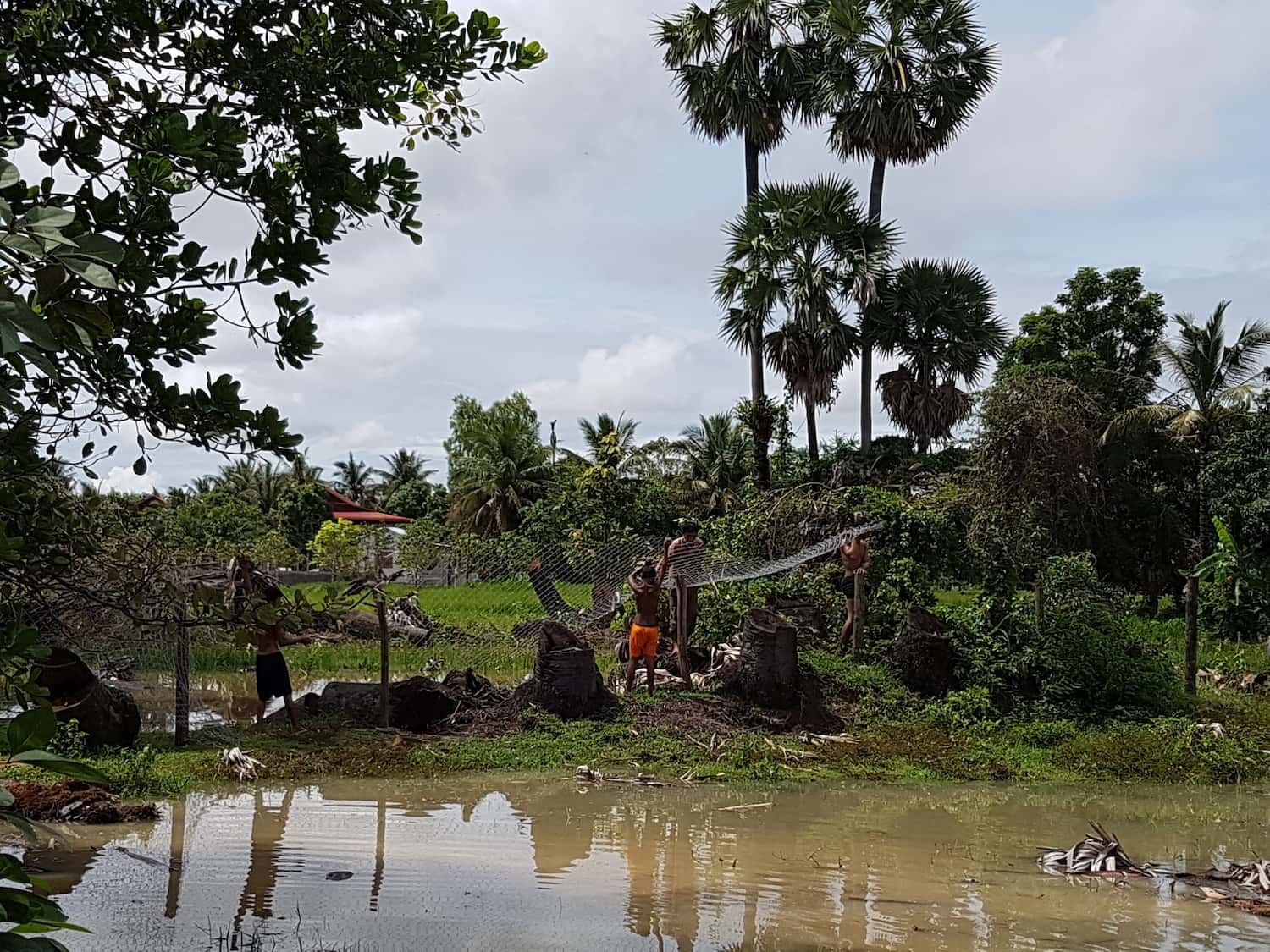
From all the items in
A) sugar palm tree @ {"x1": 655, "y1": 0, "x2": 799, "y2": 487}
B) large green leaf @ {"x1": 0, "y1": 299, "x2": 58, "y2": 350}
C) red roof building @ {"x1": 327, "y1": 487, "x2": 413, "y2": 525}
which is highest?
sugar palm tree @ {"x1": 655, "y1": 0, "x2": 799, "y2": 487}

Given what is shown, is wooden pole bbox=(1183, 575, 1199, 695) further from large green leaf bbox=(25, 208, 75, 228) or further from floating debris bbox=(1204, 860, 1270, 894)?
large green leaf bbox=(25, 208, 75, 228)

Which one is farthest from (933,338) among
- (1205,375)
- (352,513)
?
(352,513)

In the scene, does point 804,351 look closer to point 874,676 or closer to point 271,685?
point 874,676

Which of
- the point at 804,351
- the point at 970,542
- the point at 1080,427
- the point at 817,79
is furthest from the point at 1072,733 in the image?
the point at 817,79

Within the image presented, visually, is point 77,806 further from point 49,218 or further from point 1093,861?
point 49,218

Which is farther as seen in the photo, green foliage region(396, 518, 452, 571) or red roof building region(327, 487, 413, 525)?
red roof building region(327, 487, 413, 525)

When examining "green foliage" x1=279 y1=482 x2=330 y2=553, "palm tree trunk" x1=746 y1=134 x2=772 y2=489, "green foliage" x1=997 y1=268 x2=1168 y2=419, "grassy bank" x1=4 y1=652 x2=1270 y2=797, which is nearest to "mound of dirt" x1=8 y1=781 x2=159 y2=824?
"grassy bank" x1=4 y1=652 x2=1270 y2=797

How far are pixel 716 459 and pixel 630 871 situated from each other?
2203 centimetres

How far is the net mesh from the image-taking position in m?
10.0

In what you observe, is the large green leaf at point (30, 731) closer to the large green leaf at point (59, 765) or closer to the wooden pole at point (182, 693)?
the large green leaf at point (59, 765)

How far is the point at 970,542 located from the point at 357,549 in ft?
55.4

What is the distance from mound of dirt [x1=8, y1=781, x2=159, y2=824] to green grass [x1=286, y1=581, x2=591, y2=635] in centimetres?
899

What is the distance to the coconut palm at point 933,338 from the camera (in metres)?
23.0

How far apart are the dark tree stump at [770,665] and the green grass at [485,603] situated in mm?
5932
